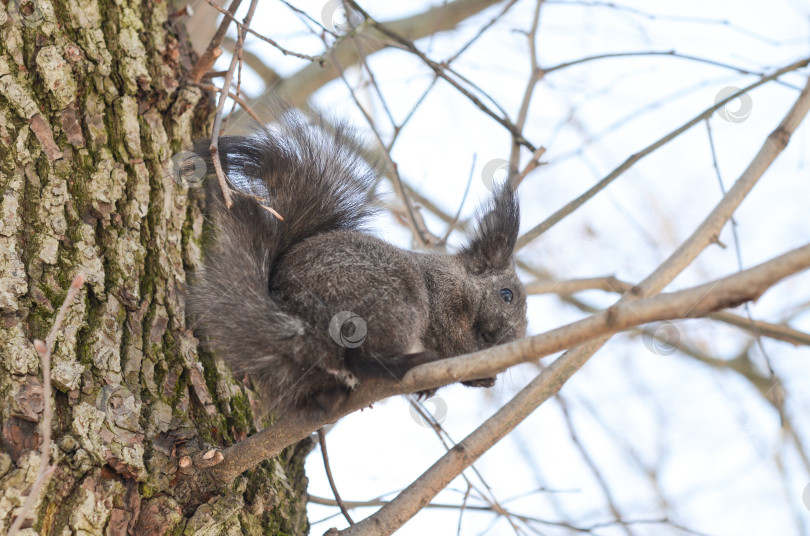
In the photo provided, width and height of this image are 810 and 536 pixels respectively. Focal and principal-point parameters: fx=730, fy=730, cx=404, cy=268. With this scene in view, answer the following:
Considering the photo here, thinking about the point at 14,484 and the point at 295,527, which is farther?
the point at 295,527

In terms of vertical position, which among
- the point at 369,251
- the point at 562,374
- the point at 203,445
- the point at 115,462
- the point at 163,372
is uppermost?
the point at 369,251

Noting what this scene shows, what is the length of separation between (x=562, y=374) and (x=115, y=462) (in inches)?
45.0

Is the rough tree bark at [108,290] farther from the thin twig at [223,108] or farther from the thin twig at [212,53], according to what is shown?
the thin twig at [223,108]

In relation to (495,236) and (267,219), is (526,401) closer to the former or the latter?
(267,219)

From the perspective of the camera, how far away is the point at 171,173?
243cm

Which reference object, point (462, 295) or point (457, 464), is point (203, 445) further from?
point (462, 295)

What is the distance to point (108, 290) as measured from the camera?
205 centimetres

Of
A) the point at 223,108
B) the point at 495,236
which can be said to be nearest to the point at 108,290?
the point at 223,108

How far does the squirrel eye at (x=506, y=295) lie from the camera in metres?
2.81

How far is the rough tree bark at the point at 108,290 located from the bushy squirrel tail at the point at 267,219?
0.16m

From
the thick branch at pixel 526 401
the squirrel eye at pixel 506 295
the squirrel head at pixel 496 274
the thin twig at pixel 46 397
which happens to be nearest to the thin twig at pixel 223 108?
the thin twig at pixel 46 397

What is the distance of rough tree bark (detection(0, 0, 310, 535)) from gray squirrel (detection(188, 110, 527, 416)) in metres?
0.16

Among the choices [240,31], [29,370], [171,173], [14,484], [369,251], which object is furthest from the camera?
[171,173]

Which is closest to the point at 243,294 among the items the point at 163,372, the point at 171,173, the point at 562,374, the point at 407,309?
the point at 163,372
